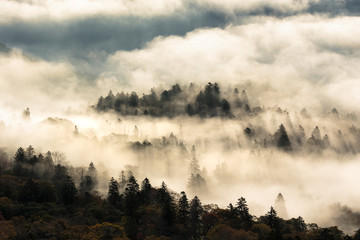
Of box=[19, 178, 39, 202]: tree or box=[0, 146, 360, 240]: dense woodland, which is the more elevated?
box=[19, 178, 39, 202]: tree

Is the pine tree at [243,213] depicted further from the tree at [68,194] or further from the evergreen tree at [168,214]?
the tree at [68,194]

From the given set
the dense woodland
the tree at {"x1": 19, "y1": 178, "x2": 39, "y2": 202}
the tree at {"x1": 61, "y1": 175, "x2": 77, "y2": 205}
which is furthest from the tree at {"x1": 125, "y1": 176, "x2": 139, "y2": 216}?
the tree at {"x1": 19, "y1": 178, "x2": 39, "y2": 202}

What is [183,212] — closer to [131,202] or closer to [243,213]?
[131,202]

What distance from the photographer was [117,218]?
16012cm

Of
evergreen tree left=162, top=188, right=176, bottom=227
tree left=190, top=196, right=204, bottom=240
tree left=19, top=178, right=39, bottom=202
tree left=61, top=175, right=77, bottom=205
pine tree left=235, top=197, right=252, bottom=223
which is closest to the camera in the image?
tree left=190, top=196, right=204, bottom=240

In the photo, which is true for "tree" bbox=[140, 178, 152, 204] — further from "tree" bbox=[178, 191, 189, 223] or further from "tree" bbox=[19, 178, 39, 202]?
"tree" bbox=[19, 178, 39, 202]

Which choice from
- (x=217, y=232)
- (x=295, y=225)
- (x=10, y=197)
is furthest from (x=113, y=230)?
(x=295, y=225)

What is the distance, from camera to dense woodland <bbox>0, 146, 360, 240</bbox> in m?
138

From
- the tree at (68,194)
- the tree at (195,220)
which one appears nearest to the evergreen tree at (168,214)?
the tree at (195,220)

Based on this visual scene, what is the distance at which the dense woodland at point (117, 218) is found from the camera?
138m

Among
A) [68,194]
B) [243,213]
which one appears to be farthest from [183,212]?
[68,194]

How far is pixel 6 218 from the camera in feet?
491

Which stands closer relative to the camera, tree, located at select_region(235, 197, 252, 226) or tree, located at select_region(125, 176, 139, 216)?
tree, located at select_region(125, 176, 139, 216)

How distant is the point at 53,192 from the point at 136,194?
32.7 m
